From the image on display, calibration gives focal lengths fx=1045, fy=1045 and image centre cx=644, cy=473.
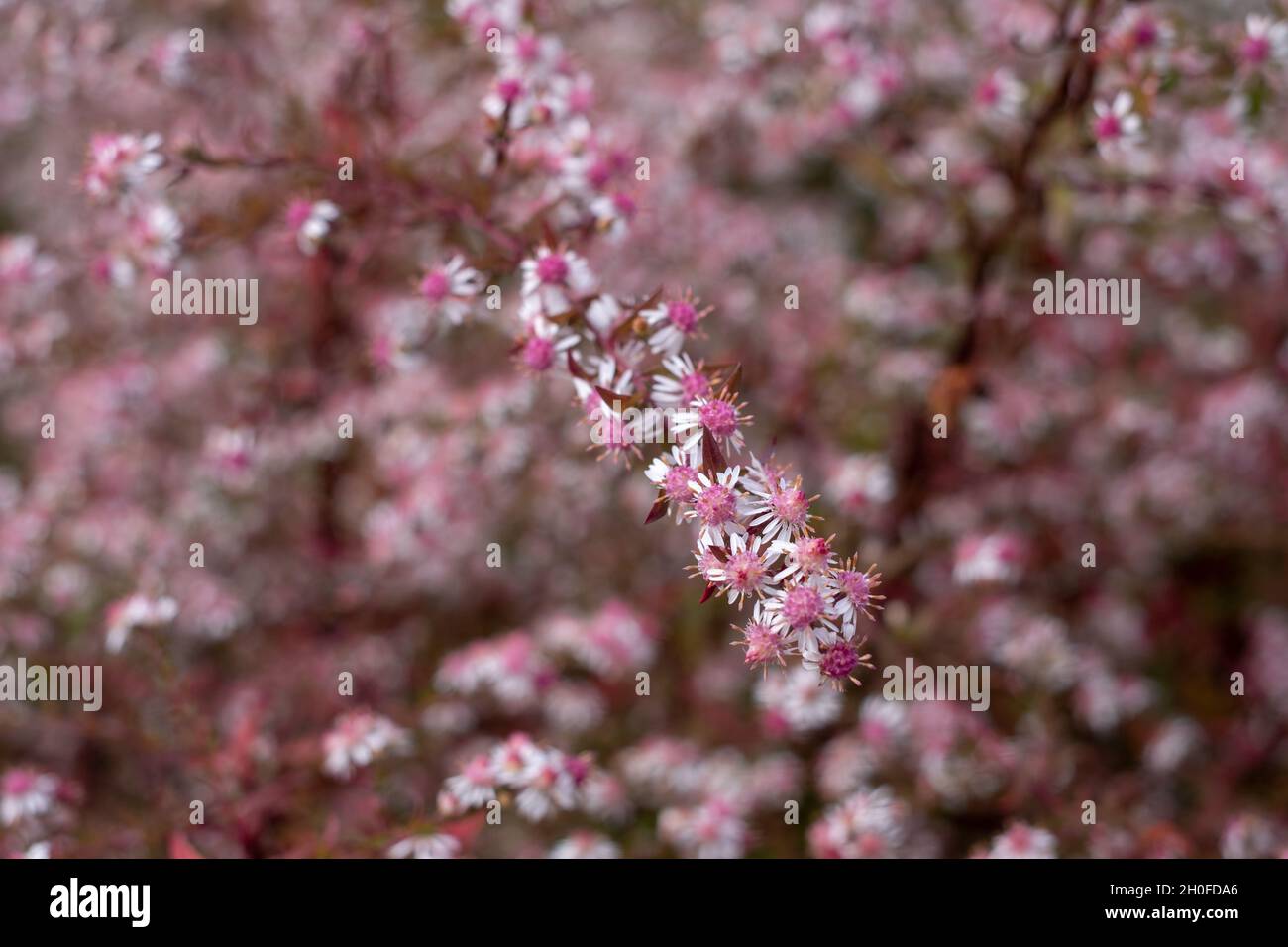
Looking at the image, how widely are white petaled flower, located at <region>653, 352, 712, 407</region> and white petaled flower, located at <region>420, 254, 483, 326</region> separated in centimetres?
45

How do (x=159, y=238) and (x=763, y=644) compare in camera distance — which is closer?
(x=763, y=644)

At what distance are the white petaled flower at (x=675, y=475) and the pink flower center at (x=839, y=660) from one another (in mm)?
301

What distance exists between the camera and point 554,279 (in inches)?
71.4

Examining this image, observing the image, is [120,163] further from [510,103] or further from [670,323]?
[670,323]

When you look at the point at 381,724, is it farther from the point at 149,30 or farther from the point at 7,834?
the point at 149,30

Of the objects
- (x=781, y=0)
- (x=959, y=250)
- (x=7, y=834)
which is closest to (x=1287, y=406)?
(x=959, y=250)

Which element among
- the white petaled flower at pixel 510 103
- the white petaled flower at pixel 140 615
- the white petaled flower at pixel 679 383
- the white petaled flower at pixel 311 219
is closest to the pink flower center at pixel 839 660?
the white petaled flower at pixel 679 383

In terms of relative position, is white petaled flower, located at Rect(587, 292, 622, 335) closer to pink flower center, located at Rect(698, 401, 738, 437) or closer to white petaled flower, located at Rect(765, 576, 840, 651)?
pink flower center, located at Rect(698, 401, 738, 437)

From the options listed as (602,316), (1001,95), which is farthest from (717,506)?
(1001,95)

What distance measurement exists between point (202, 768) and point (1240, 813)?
8.33ft

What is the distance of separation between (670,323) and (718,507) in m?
0.40

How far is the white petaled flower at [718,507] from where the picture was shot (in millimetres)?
1546

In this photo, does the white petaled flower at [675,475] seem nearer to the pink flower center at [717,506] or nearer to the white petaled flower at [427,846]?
the pink flower center at [717,506]
